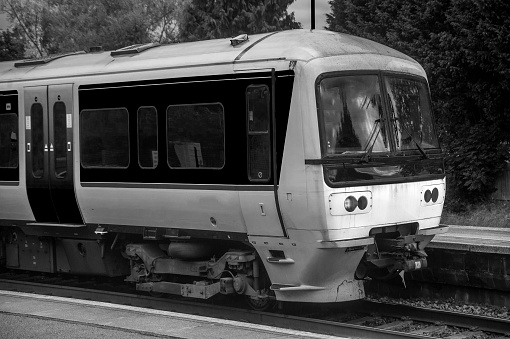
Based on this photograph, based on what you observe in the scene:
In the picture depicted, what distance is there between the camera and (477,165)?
72.7 feet

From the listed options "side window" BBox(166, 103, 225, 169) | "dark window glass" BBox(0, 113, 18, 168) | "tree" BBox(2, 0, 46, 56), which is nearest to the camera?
"side window" BBox(166, 103, 225, 169)

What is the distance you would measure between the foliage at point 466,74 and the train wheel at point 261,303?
1026cm

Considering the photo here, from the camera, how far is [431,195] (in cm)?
1149

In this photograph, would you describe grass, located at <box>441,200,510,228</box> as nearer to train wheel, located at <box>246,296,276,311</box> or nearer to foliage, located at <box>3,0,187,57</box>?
train wheel, located at <box>246,296,276,311</box>

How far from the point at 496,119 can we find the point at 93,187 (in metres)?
12.1

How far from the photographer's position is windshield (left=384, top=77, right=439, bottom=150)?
1106 centimetres

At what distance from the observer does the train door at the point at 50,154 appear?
12695 millimetres

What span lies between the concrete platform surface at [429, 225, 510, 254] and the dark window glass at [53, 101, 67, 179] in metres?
5.24

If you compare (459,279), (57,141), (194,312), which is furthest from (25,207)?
(459,279)

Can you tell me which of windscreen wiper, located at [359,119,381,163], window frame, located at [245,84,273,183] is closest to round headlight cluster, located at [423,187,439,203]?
windscreen wiper, located at [359,119,381,163]

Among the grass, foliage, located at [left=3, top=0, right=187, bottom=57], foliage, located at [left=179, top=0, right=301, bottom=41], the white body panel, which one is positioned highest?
foliage, located at [left=3, top=0, right=187, bottom=57]

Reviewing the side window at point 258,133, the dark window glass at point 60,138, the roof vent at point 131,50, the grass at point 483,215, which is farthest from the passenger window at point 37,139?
the grass at point 483,215

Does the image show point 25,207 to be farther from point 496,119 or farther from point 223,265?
point 496,119

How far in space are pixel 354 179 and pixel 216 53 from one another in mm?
2291
